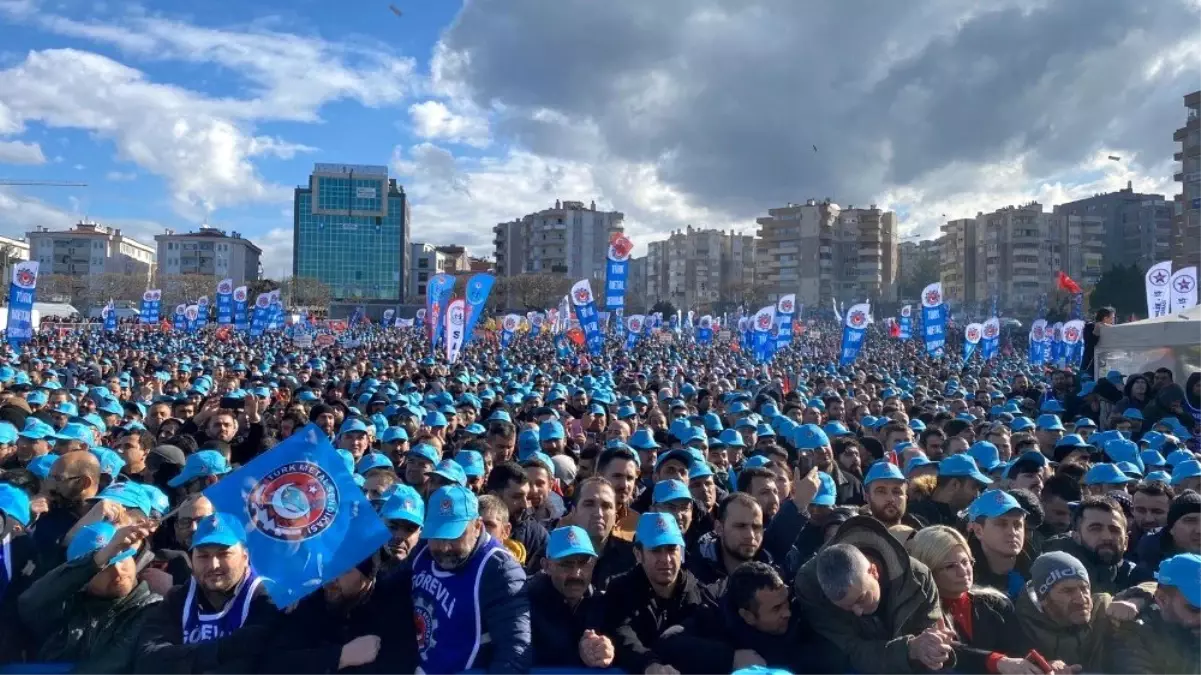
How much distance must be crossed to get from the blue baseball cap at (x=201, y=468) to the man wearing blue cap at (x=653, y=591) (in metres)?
3.30

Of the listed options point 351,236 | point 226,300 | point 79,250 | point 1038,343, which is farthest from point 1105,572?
point 79,250

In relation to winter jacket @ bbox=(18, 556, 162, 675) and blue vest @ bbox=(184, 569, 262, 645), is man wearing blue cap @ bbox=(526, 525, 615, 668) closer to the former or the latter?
blue vest @ bbox=(184, 569, 262, 645)

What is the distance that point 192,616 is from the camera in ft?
11.0

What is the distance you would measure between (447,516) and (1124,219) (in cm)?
10995

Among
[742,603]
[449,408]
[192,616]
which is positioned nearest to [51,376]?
[449,408]

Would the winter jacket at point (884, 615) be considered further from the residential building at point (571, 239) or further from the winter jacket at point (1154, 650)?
the residential building at point (571, 239)

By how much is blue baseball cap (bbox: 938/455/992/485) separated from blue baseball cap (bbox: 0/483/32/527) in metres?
5.23

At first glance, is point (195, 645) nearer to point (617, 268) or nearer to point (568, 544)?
point (568, 544)

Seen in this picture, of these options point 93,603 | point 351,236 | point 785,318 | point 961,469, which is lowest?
point 93,603

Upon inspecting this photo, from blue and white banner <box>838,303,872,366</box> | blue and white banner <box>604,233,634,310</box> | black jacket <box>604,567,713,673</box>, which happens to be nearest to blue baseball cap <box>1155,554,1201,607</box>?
black jacket <box>604,567,713,673</box>

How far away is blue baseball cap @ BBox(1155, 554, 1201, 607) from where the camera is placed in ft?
11.1

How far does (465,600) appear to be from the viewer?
11.0ft

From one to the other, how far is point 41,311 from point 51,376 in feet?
143

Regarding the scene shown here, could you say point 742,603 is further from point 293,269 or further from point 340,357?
point 293,269
